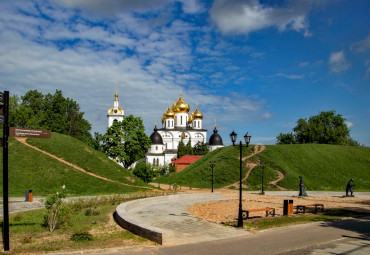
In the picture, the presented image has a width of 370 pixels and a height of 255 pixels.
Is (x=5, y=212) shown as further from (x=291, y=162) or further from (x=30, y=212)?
(x=291, y=162)

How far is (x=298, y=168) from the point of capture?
41.0 meters

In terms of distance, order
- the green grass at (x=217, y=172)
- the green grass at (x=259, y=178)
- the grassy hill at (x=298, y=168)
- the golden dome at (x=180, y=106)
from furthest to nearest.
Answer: the golden dome at (x=180, y=106) → the green grass at (x=217, y=172) → the grassy hill at (x=298, y=168) → the green grass at (x=259, y=178)

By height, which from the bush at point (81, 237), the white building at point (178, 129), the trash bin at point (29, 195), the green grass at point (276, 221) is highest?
the white building at point (178, 129)

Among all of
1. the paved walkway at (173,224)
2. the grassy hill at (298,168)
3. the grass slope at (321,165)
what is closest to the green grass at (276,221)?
the paved walkway at (173,224)

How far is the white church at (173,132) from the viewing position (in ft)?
221

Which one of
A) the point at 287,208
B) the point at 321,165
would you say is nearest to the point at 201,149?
the point at 321,165

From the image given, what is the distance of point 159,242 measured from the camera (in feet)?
28.6

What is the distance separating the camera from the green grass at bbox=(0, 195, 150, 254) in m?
8.52

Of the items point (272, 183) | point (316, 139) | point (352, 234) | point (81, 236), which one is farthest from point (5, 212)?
point (316, 139)

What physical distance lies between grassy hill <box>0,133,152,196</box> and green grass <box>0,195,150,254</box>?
40.5 ft

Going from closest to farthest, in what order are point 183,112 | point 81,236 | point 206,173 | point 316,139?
point 81,236, point 206,173, point 316,139, point 183,112

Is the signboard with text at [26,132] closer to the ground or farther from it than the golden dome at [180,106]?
closer to the ground

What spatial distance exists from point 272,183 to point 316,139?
36401mm

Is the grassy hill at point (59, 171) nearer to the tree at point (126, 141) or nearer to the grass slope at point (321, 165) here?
the tree at point (126, 141)
